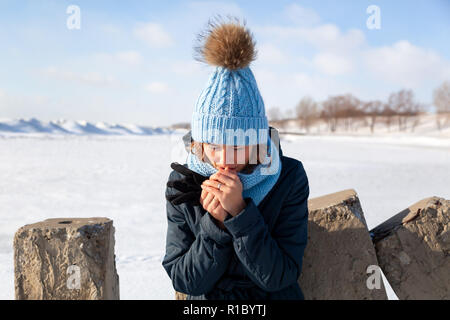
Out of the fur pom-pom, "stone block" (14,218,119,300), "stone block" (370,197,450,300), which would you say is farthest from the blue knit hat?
"stone block" (370,197,450,300)

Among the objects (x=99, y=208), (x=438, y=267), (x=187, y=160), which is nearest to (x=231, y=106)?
(x=187, y=160)

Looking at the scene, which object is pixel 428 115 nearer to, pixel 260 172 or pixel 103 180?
pixel 103 180

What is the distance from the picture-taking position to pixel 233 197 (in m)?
1.35

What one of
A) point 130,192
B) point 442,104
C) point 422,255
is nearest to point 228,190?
point 422,255

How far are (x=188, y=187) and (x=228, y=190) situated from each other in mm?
222

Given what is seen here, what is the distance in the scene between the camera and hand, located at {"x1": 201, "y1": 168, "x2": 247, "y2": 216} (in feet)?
4.42

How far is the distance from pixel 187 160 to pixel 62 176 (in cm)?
906

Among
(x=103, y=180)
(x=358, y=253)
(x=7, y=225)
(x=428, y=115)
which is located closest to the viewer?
(x=358, y=253)

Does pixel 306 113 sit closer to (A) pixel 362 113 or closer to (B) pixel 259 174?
(A) pixel 362 113

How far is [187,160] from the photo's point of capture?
157 centimetres

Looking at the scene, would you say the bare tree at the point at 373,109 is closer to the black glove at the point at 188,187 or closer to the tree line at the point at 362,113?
the tree line at the point at 362,113

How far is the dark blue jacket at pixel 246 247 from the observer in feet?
4.53

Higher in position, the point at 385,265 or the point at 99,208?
the point at 385,265

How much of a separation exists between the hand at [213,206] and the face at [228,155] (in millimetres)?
131
